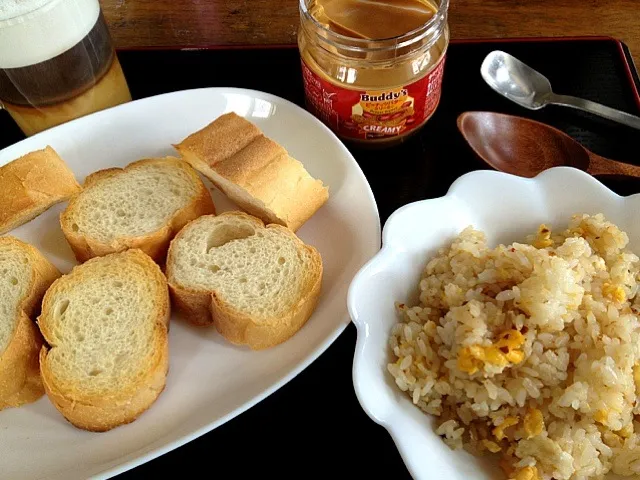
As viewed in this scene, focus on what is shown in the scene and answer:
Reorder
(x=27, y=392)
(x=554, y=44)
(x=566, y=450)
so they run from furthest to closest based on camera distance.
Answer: (x=554, y=44) < (x=27, y=392) < (x=566, y=450)

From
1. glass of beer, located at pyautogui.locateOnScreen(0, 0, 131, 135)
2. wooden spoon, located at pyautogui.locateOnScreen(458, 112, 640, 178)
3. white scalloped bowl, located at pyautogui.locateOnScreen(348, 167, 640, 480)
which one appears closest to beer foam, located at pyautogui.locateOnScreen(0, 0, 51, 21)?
glass of beer, located at pyautogui.locateOnScreen(0, 0, 131, 135)

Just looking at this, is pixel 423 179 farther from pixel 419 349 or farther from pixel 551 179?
pixel 419 349

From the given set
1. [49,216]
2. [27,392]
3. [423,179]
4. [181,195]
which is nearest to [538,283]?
[423,179]

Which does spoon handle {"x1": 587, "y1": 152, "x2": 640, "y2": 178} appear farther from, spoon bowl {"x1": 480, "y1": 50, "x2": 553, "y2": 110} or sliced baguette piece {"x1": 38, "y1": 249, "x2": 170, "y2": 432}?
sliced baguette piece {"x1": 38, "y1": 249, "x2": 170, "y2": 432}

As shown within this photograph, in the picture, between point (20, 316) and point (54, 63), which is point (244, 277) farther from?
point (54, 63)

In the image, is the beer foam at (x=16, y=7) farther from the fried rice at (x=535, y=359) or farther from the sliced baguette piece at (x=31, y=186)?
the fried rice at (x=535, y=359)

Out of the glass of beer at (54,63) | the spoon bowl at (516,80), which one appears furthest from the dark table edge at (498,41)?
the glass of beer at (54,63)
